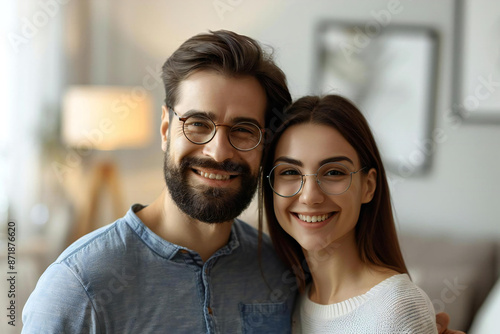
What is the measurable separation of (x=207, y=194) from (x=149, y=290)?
301 mm

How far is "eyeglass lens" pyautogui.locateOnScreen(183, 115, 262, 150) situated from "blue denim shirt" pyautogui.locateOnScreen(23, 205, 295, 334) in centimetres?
28

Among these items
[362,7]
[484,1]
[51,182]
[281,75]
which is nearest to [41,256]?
[51,182]

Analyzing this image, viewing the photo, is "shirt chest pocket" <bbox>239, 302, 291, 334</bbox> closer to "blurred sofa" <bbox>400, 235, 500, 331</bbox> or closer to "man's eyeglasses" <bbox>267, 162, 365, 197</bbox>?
"man's eyeglasses" <bbox>267, 162, 365, 197</bbox>

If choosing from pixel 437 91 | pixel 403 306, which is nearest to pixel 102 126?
pixel 437 91

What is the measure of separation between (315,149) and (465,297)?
5.83 ft

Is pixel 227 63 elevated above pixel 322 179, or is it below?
above

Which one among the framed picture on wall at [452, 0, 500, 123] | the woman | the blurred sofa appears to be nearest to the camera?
the woman

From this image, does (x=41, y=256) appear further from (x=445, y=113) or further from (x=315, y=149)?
(x=445, y=113)

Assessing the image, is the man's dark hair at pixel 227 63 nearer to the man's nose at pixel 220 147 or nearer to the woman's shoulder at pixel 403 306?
the man's nose at pixel 220 147

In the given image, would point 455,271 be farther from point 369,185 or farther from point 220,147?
point 220,147

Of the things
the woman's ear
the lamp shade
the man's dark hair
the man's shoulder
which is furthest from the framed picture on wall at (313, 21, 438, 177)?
the man's shoulder

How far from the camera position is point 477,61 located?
10.6ft

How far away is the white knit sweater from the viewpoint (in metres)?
1.29

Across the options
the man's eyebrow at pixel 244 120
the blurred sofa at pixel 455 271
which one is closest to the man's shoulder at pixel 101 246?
the man's eyebrow at pixel 244 120
